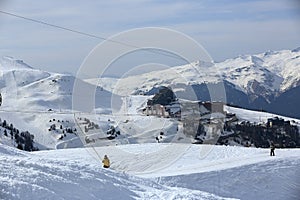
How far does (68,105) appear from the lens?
123m

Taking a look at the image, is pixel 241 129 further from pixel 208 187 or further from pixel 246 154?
pixel 208 187

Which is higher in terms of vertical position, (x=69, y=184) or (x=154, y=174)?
(x=69, y=184)

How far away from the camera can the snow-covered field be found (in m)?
11.2

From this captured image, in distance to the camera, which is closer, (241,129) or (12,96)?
(241,129)

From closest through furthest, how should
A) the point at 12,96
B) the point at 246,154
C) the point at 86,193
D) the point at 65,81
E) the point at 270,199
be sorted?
the point at 86,193
the point at 270,199
the point at 246,154
the point at 12,96
the point at 65,81

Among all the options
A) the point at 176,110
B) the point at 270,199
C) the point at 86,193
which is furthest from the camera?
the point at 176,110

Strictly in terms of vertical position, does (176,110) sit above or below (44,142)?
above

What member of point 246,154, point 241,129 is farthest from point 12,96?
point 246,154

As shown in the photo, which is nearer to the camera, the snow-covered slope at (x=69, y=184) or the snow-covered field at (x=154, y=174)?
the snow-covered slope at (x=69, y=184)

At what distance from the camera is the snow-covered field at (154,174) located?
441 inches

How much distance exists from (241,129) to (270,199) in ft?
172

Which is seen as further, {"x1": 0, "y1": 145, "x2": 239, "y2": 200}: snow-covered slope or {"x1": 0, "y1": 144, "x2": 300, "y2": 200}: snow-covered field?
{"x1": 0, "y1": 144, "x2": 300, "y2": 200}: snow-covered field

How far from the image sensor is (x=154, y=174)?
1836 centimetres

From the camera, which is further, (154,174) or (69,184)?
(154,174)
